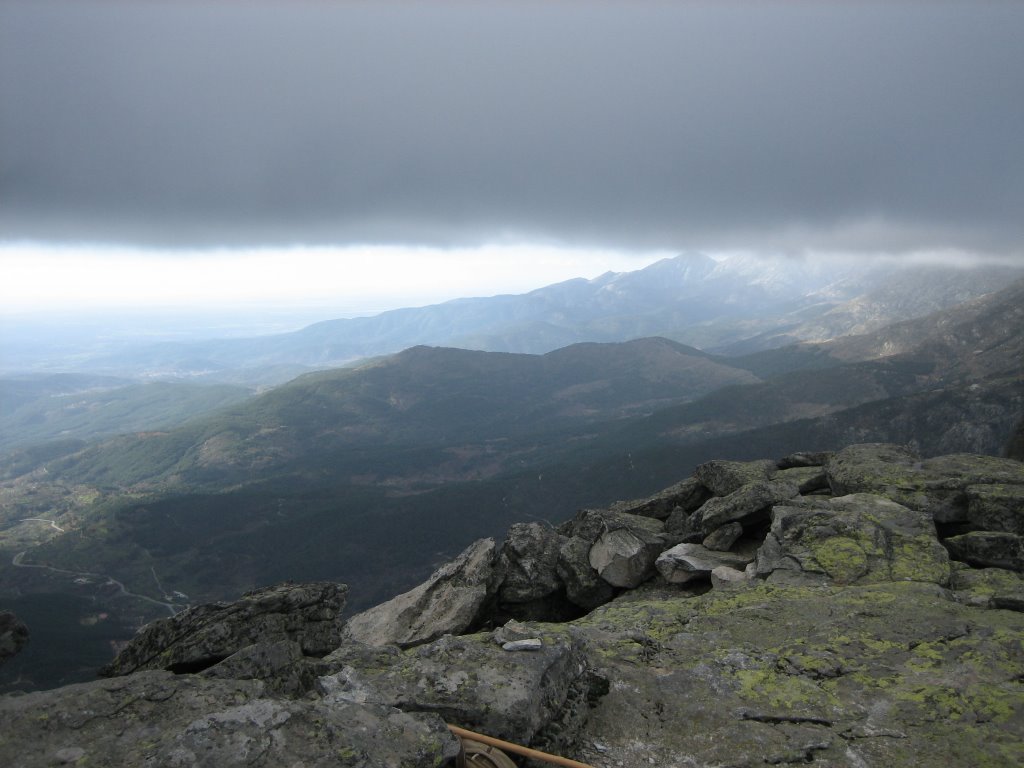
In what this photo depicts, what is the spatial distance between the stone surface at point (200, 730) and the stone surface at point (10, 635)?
10.2 ft

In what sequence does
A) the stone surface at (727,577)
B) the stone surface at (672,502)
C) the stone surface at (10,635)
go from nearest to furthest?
the stone surface at (10,635) < the stone surface at (727,577) < the stone surface at (672,502)

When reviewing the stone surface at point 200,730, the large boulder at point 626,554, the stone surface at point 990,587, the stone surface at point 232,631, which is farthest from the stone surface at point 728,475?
the stone surface at point 200,730

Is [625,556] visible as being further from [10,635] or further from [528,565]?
[10,635]

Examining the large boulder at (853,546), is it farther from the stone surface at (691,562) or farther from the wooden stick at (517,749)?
the wooden stick at (517,749)

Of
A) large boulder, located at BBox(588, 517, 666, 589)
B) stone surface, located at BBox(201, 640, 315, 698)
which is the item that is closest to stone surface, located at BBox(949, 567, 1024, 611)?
large boulder, located at BBox(588, 517, 666, 589)

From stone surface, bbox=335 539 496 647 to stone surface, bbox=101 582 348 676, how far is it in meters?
4.20

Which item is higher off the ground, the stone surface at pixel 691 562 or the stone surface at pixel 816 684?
the stone surface at pixel 816 684

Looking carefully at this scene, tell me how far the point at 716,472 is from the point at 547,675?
63.2ft

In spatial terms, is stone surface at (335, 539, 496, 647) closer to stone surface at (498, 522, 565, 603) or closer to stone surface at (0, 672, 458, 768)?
stone surface at (498, 522, 565, 603)

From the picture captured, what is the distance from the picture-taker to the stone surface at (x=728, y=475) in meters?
25.8

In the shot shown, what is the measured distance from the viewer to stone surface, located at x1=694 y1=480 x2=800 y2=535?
21453 millimetres

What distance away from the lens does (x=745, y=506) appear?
848 inches

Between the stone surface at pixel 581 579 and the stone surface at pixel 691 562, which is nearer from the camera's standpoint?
the stone surface at pixel 691 562

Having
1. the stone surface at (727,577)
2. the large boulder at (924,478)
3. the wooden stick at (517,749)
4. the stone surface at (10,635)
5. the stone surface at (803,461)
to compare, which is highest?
the stone surface at (10,635)
